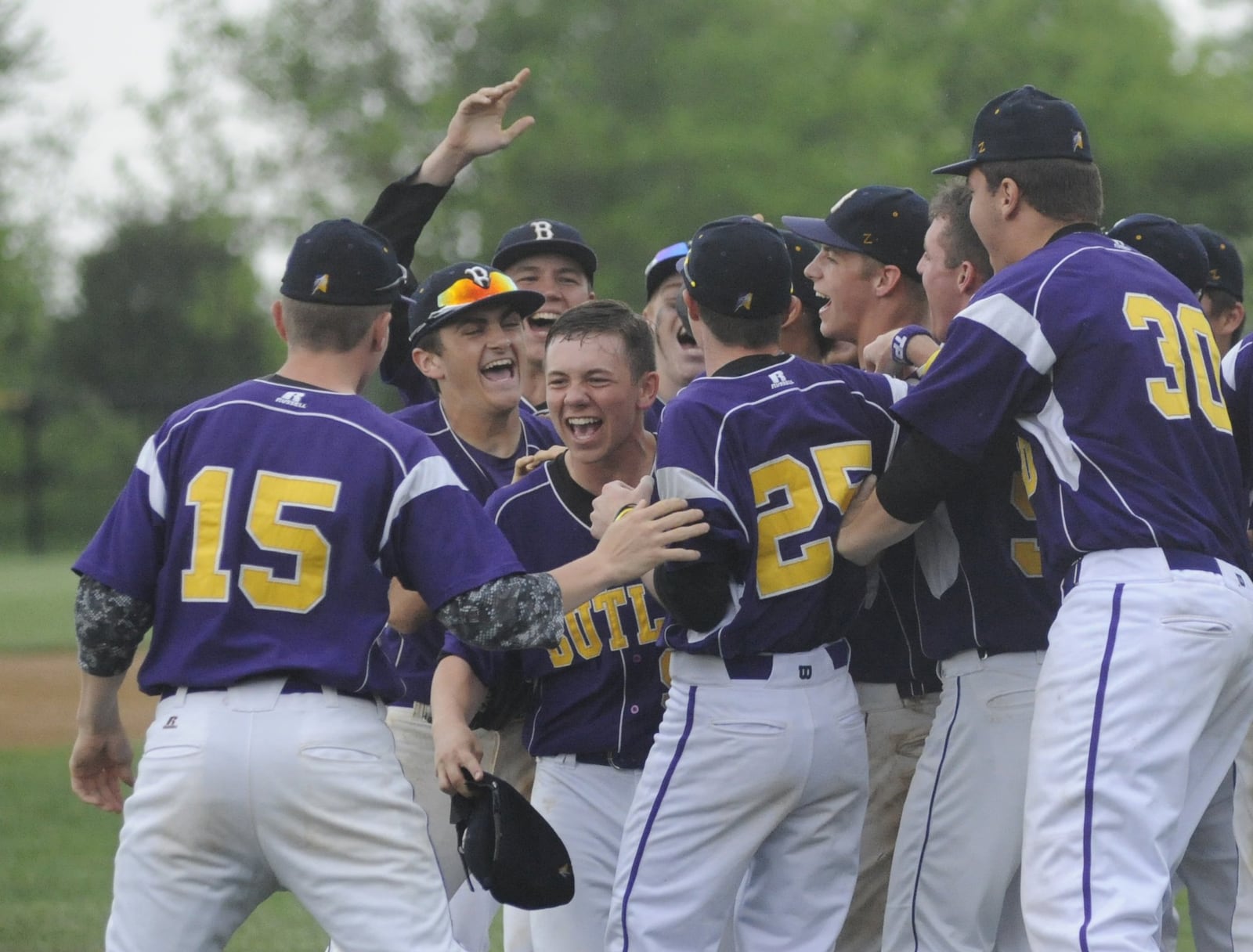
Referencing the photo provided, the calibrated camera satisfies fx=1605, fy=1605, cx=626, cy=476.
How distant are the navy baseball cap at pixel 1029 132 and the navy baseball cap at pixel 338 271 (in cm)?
131

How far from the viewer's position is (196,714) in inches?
130

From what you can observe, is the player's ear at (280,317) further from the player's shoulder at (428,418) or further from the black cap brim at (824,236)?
the black cap brim at (824,236)

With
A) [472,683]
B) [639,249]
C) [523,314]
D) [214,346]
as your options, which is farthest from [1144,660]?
[214,346]

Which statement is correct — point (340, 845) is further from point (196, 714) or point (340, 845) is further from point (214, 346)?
point (214, 346)

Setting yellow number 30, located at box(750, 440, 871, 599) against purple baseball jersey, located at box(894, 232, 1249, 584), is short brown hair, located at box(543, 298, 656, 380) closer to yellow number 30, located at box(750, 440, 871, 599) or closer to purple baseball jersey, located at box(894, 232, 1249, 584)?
yellow number 30, located at box(750, 440, 871, 599)

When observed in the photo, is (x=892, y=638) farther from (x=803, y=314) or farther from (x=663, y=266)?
(x=663, y=266)

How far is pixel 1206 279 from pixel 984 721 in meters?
1.85

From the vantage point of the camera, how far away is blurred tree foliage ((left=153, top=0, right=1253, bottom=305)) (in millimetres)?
34219

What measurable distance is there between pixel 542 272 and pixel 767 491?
2.31 m

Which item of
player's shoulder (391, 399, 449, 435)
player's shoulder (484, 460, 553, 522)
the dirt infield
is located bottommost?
the dirt infield

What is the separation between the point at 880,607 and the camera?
411 centimetres

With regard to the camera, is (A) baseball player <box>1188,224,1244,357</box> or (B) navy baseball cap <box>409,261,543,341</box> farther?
(A) baseball player <box>1188,224,1244,357</box>

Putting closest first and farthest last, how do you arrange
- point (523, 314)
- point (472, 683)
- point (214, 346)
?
point (472, 683) < point (523, 314) < point (214, 346)

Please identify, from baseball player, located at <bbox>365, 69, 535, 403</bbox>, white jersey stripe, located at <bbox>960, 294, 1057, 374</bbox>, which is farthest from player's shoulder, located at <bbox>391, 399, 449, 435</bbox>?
white jersey stripe, located at <bbox>960, 294, 1057, 374</bbox>
